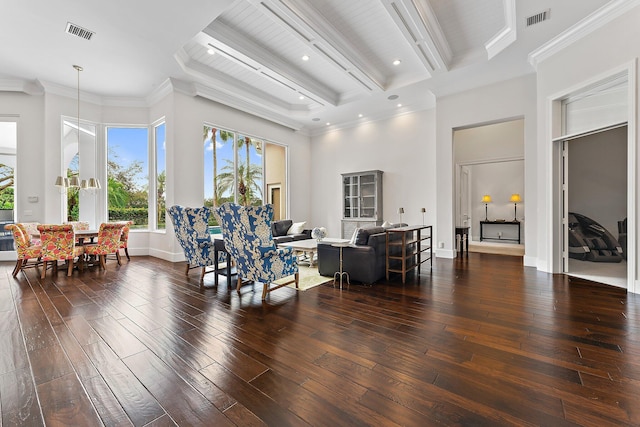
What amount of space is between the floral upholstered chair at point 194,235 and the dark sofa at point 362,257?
176cm

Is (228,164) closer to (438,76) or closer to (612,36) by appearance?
(438,76)

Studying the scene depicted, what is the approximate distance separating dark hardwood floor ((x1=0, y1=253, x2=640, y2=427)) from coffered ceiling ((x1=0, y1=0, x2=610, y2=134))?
3.65 meters

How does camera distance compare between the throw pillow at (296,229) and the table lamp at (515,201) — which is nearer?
the throw pillow at (296,229)

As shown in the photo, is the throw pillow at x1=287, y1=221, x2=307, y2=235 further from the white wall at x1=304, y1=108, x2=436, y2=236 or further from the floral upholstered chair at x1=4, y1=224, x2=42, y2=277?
the floral upholstered chair at x1=4, y1=224, x2=42, y2=277

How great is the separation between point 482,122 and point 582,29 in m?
2.00

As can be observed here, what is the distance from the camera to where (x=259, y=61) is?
4844mm

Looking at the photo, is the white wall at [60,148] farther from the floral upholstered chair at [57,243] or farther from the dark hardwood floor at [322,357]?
the dark hardwood floor at [322,357]

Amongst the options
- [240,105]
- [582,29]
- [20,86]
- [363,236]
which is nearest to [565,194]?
[582,29]

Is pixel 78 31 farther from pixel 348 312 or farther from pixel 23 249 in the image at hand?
pixel 348 312

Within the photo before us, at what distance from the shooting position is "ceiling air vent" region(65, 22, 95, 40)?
13.0 feet

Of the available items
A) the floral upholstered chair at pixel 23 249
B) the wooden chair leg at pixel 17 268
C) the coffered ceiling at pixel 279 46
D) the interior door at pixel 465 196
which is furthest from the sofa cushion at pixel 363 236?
the wooden chair leg at pixel 17 268

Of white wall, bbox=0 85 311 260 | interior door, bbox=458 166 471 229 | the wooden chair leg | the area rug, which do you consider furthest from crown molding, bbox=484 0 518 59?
the wooden chair leg

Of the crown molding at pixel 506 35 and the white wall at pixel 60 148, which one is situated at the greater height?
the crown molding at pixel 506 35

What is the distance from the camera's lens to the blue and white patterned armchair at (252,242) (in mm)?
3170
